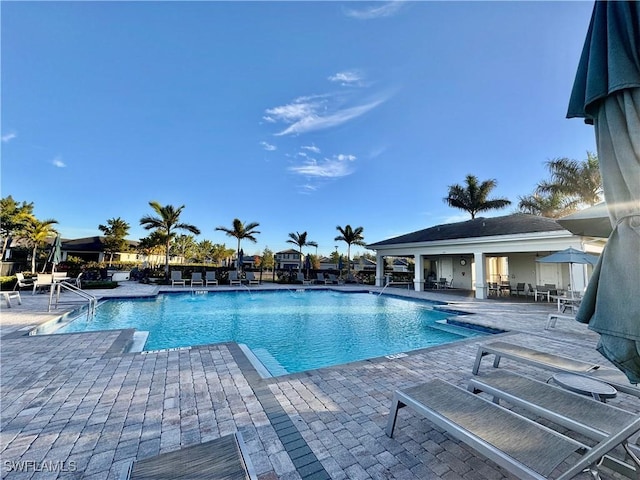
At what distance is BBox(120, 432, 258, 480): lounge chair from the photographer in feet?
5.24

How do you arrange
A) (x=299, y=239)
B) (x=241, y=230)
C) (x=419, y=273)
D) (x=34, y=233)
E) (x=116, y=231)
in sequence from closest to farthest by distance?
(x=419, y=273) < (x=34, y=233) < (x=241, y=230) < (x=299, y=239) < (x=116, y=231)

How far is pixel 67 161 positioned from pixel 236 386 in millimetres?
22284

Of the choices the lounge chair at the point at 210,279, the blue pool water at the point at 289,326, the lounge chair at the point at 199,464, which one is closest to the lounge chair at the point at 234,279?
the lounge chair at the point at 210,279

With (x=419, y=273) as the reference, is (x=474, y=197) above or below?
above

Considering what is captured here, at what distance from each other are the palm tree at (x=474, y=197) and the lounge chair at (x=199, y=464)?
98.1 feet

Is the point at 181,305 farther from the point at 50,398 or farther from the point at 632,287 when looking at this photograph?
the point at 632,287

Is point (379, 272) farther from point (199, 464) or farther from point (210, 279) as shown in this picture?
point (199, 464)

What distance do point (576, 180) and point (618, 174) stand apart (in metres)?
26.2

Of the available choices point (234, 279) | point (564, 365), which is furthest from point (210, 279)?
point (564, 365)

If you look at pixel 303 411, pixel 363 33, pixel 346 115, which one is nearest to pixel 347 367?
pixel 303 411

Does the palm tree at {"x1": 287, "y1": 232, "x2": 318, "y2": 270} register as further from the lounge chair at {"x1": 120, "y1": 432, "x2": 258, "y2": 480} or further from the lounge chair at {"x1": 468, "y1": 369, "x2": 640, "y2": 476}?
the lounge chair at {"x1": 120, "y1": 432, "x2": 258, "y2": 480}

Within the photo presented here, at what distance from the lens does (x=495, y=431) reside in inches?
78.2

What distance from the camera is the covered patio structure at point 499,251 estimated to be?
1214 cm

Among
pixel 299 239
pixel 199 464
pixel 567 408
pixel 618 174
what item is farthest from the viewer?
pixel 299 239
